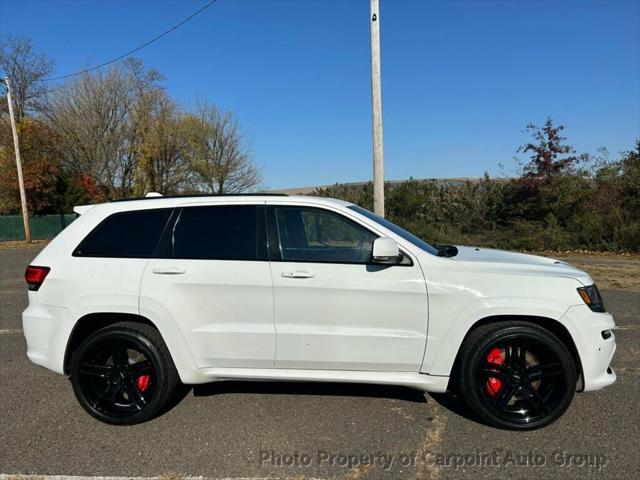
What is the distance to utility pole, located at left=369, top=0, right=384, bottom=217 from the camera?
31.3ft

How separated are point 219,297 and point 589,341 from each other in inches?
109

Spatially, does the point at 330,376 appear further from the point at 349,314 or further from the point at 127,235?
the point at 127,235

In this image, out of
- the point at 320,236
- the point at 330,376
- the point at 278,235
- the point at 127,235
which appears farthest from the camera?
the point at 320,236

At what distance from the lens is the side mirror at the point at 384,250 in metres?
3.18

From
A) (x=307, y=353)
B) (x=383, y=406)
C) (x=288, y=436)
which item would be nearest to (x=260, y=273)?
(x=307, y=353)

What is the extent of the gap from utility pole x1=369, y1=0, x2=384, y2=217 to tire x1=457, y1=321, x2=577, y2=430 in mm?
6557

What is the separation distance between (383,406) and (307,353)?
2.91 ft

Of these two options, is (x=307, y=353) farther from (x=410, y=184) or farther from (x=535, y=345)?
(x=410, y=184)

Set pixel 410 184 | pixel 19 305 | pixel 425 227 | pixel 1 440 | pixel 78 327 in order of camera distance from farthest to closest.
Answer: pixel 410 184 < pixel 425 227 < pixel 19 305 < pixel 78 327 < pixel 1 440

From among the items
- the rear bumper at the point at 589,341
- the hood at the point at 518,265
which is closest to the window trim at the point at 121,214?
the hood at the point at 518,265

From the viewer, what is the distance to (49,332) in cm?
356

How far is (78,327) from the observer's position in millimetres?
3580

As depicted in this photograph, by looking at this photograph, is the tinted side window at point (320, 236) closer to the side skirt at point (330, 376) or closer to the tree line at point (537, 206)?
the side skirt at point (330, 376)

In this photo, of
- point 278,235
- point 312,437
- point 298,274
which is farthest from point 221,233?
point 312,437
